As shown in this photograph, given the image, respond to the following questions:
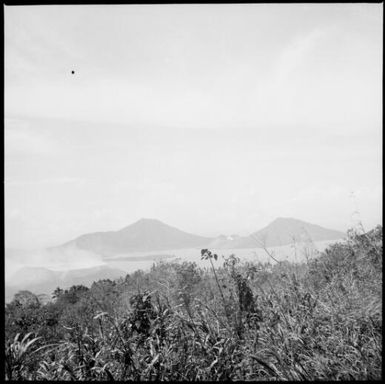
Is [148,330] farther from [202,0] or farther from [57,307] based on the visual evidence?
[57,307]

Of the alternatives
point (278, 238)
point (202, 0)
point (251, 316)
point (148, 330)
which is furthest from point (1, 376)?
point (278, 238)

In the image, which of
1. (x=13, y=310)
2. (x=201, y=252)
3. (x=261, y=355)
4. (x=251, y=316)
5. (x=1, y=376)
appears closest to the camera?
(x=1, y=376)

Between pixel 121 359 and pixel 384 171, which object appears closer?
pixel 384 171

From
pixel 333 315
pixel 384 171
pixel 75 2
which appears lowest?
pixel 333 315

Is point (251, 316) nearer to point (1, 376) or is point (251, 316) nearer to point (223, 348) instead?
point (223, 348)

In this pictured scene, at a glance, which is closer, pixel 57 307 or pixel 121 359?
pixel 121 359

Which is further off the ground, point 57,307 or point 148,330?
point 148,330

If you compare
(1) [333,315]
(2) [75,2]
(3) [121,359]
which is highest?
(2) [75,2]

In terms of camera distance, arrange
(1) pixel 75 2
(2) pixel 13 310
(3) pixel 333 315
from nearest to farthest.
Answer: (1) pixel 75 2, (3) pixel 333 315, (2) pixel 13 310

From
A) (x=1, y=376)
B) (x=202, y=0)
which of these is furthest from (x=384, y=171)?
(x=1, y=376)
